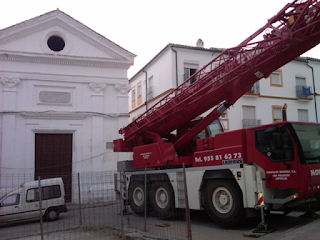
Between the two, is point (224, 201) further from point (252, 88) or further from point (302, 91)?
point (302, 91)

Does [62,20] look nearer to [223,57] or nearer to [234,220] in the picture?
[223,57]

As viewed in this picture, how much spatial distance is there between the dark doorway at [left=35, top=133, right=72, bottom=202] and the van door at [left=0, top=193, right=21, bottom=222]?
15.5 ft

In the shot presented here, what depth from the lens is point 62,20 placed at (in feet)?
55.2

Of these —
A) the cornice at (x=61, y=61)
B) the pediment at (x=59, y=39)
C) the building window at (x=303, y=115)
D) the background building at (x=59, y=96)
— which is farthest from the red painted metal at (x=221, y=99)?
the building window at (x=303, y=115)

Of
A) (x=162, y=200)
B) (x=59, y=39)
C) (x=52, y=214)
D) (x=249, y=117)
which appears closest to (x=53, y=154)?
(x=59, y=39)

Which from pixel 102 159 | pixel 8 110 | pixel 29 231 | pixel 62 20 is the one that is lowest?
pixel 29 231

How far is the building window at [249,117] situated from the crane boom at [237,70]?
14.7 metres

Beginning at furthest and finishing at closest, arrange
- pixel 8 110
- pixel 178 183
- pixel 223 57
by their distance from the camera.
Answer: pixel 8 110
pixel 178 183
pixel 223 57

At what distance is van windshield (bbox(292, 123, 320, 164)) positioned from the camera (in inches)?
304

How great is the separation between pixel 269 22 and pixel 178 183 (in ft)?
17.1

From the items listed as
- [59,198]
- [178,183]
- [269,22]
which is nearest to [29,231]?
[59,198]

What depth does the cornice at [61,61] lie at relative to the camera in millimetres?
15914

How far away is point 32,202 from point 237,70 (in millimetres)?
8075

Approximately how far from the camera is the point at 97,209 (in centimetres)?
938
